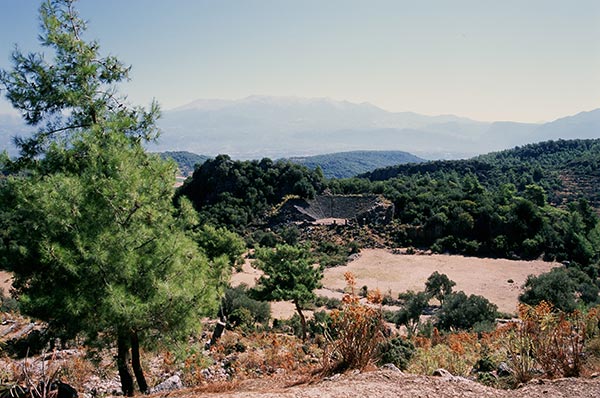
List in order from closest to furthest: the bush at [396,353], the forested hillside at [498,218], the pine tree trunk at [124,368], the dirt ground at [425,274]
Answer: the pine tree trunk at [124,368] < the bush at [396,353] < the dirt ground at [425,274] < the forested hillside at [498,218]

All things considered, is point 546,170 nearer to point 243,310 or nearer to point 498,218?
point 498,218

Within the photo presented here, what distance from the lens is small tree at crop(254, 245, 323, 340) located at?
44.6ft

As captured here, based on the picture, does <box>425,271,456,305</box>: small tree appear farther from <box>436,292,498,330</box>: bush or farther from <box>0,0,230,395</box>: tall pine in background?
<box>0,0,230,395</box>: tall pine in background

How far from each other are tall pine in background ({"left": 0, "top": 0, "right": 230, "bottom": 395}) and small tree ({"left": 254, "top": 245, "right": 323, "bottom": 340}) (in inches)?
323

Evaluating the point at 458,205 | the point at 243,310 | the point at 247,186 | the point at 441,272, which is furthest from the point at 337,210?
the point at 243,310

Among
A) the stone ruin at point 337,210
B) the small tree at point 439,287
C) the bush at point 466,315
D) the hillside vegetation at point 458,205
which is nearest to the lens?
the bush at point 466,315

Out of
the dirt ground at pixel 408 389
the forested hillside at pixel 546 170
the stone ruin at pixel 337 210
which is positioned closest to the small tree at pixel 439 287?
the stone ruin at pixel 337 210

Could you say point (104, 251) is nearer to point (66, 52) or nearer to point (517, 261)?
point (66, 52)

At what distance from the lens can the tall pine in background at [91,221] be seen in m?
4.27

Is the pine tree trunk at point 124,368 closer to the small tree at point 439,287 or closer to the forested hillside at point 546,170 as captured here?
the small tree at point 439,287

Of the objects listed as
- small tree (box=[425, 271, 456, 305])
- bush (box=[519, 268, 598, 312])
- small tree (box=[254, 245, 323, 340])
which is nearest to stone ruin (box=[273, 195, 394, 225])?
small tree (box=[425, 271, 456, 305])

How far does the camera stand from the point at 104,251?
13.8 ft

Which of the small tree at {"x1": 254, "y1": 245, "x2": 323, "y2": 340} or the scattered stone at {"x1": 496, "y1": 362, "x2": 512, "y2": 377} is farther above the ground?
the scattered stone at {"x1": 496, "y1": 362, "x2": 512, "y2": 377}

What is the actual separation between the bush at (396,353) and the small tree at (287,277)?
22.5 ft
